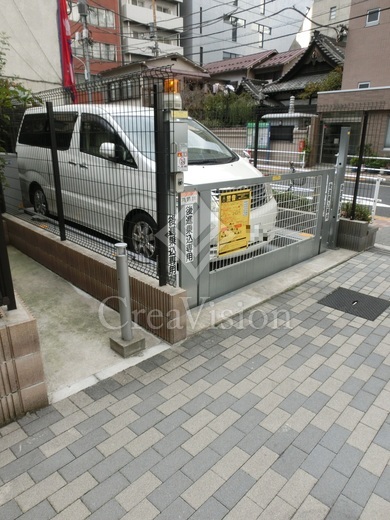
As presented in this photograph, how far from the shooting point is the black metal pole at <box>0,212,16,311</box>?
7.61 ft

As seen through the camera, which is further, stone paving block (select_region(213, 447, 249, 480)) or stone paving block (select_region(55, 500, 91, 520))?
stone paving block (select_region(213, 447, 249, 480))

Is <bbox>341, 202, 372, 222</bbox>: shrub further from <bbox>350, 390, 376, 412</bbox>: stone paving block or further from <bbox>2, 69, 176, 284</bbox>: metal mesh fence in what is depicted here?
<bbox>350, 390, 376, 412</bbox>: stone paving block

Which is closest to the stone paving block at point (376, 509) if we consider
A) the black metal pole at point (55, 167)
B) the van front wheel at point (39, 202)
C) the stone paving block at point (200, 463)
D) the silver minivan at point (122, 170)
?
the stone paving block at point (200, 463)

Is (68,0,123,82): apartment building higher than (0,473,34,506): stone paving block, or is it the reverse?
(68,0,123,82): apartment building

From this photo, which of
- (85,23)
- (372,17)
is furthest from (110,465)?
(372,17)

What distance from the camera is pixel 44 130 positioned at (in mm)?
5293

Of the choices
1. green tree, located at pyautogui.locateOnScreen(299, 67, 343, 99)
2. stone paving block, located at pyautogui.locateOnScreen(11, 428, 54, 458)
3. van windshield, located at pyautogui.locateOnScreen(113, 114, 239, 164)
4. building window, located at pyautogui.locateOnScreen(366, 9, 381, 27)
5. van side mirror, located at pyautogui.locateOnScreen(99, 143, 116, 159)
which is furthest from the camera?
green tree, located at pyautogui.locateOnScreen(299, 67, 343, 99)

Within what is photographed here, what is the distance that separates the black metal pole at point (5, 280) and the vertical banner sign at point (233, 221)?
201cm

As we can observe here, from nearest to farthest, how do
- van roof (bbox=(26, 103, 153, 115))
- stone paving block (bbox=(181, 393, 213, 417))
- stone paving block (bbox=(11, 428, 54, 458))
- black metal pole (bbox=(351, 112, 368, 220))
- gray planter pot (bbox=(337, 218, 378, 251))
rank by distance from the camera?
stone paving block (bbox=(11, 428, 54, 458)) → stone paving block (bbox=(181, 393, 213, 417)) → van roof (bbox=(26, 103, 153, 115)) → black metal pole (bbox=(351, 112, 368, 220)) → gray planter pot (bbox=(337, 218, 378, 251))

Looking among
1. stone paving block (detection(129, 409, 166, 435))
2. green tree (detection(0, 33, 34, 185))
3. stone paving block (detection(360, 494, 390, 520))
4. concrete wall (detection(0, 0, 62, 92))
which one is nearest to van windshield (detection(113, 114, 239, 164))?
green tree (detection(0, 33, 34, 185))

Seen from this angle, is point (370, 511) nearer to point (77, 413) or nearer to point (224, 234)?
point (77, 413)

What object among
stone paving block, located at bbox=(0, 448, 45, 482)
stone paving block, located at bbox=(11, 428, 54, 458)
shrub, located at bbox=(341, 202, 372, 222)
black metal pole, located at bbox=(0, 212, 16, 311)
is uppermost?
black metal pole, located at bbox=(0, 212, 16, 311)

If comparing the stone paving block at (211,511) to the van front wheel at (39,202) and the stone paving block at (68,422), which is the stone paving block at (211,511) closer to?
the stone paving block at (68,422)

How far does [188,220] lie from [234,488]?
6.95 ft
